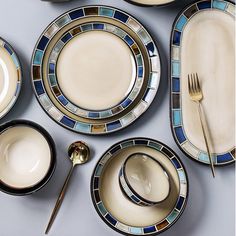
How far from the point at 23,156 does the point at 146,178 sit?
0.25 meters

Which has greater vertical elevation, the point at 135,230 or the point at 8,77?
the point at 8,77

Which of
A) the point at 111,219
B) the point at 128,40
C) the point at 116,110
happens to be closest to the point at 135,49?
the point at 128,40

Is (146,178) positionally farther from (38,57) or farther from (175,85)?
(38,57)

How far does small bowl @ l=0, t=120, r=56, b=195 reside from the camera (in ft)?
3.12

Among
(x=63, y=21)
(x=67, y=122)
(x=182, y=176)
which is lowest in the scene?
(x=182, y=176)

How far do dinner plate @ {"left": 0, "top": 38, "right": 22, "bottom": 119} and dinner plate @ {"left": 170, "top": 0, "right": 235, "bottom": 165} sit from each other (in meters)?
0.32

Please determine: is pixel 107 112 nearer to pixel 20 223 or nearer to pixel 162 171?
pixel 162 171

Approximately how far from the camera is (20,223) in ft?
3.32

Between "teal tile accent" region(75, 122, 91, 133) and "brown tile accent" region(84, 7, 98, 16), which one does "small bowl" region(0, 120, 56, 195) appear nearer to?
"teal tile accent" region(75, 122, 91, 133)

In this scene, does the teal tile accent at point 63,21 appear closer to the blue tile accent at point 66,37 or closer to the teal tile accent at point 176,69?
the blue tile accent at point 66,37

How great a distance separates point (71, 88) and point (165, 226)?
0.33 m

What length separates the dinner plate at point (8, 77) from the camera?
39.1 inches

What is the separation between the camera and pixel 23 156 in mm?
992

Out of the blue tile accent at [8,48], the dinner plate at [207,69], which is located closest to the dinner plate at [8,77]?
the blue tile accent at [8,48]
